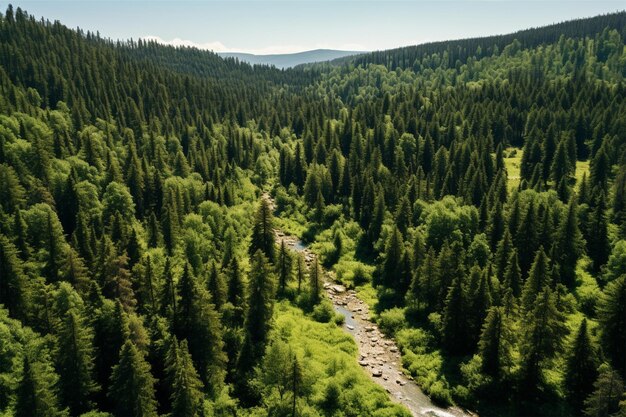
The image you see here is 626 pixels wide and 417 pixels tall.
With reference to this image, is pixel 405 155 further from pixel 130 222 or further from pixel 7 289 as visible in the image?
pixel 7 289

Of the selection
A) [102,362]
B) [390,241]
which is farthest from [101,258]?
[390,241]

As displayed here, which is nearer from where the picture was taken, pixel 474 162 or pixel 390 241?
pixel 390 241

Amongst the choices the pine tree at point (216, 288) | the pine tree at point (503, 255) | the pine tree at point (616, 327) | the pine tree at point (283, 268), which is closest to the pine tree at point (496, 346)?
the pine tree at point (616, 327)

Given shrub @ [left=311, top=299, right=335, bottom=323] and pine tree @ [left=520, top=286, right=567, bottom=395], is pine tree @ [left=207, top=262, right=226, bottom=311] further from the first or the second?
pine tree @ [left=520, top=286, right=567, bottom=395]

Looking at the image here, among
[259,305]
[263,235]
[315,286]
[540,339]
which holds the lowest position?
[315,286]

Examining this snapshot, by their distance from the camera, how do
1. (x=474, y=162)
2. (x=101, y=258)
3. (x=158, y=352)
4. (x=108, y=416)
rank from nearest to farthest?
(x=108, y=416) → (x=158, y=352) → (x=101, y=258) → (x=474, y=162)

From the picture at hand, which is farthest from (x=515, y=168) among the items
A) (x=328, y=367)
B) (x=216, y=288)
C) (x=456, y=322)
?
(x=216, y=288)

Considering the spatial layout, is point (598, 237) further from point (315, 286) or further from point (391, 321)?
point (315, 286)
